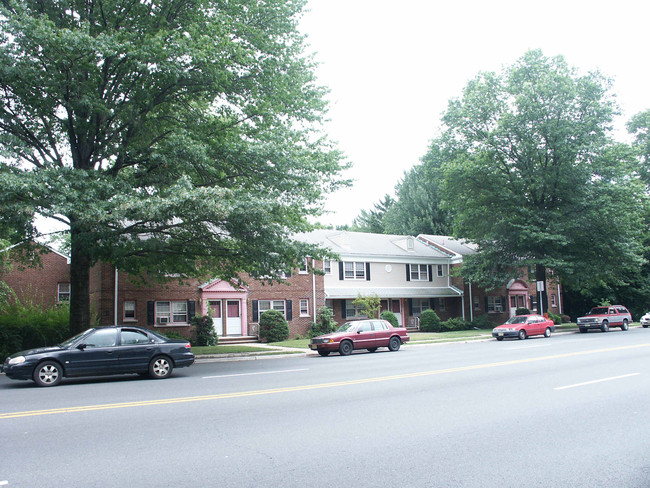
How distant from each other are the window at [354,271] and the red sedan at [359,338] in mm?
15250

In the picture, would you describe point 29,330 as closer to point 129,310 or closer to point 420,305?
point 129,310

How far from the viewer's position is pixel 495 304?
4762 centimetres

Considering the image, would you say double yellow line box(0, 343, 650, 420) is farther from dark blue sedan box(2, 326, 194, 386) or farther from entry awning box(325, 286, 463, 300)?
entry awning box(325, 286, 463, 300)

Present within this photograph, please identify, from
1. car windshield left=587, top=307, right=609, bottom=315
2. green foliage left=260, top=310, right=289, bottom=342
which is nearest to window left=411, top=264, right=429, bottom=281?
car windshield left=587, top=307, right=609, bottom=315

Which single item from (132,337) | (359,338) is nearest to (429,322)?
(359,338)

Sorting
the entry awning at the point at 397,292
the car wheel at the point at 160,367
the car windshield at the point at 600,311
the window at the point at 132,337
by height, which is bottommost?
the car wheel at the point at 160,367

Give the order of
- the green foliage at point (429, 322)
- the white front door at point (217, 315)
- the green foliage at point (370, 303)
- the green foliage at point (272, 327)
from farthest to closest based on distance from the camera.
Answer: the green foliage at point (429, 322)
the green foliage at point (370, 303)
the white front door at point (217, 315)
the green foliage at point (272, 327)

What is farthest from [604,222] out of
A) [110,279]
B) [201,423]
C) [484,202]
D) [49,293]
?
[49,293]

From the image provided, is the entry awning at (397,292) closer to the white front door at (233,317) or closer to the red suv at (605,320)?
the white front door at (233,317)

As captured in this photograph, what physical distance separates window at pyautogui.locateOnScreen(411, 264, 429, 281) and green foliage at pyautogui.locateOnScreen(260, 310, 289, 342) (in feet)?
49.9

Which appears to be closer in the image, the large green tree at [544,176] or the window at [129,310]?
the window at [129,310]

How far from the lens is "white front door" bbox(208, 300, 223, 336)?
31875 millimetres

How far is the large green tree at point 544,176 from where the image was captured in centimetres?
3678

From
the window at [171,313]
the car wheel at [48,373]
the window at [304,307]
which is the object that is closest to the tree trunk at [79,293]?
the car wheel at [48,373]
